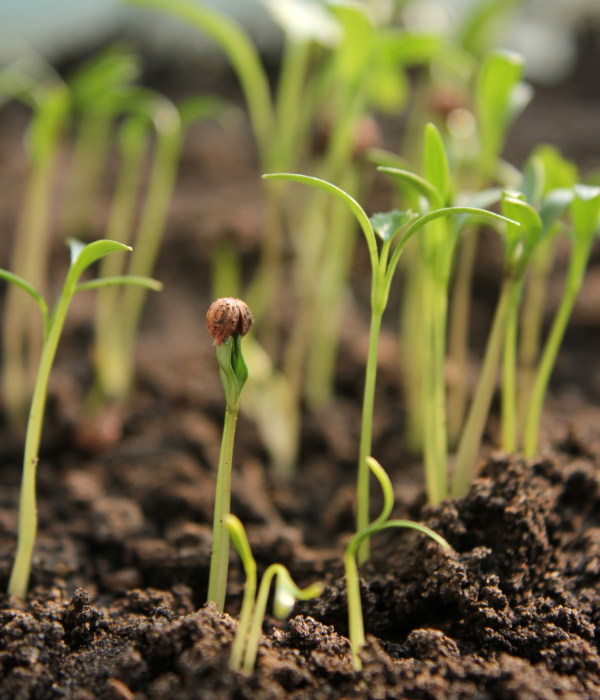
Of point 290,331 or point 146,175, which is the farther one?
point 146,175

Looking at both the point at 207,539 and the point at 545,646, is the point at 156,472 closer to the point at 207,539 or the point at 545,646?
the point at 207,539

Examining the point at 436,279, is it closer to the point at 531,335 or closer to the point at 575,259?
the point at 575,259

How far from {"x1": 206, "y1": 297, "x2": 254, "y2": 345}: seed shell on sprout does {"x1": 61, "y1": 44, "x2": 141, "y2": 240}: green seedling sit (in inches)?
29.4

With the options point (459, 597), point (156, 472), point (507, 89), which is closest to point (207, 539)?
point (156, 472)

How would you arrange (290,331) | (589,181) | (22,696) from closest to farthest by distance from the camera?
1. (22,696)
2. (589,181)
3. (290,331)

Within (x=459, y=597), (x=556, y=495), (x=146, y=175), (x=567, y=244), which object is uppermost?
(x=146, y=175)

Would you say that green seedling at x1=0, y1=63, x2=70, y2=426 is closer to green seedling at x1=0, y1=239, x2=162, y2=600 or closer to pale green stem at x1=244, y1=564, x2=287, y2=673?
green seedling at x1=0, y1=239, x2=162, y2=600

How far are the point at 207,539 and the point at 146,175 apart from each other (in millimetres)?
1695

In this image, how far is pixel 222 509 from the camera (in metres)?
0.60

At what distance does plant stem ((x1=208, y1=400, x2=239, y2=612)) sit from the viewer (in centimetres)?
58

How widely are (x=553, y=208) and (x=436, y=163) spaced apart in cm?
14

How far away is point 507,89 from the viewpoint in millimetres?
819

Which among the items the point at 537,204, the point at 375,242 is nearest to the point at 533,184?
the point at 537,204

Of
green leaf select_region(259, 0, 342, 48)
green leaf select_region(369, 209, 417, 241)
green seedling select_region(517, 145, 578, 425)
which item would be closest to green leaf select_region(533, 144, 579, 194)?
green seedling select_region(517, 145, 578, 425)
